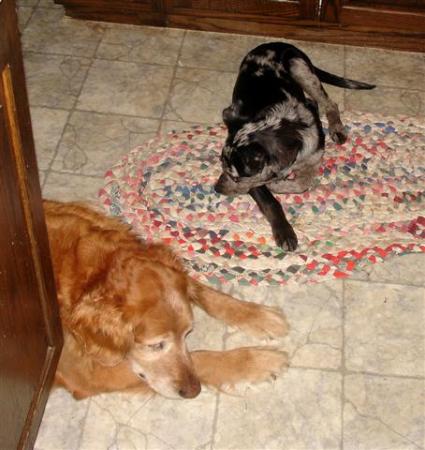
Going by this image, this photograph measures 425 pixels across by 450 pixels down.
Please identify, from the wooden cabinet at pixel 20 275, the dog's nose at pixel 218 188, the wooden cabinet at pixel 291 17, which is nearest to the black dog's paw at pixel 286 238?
the dog's nose at pixel 218 188

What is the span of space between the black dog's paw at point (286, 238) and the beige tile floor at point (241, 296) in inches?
8.8

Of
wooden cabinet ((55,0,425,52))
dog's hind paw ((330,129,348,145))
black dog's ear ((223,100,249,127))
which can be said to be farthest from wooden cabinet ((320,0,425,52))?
black dog's ear ((223,100,249,127))

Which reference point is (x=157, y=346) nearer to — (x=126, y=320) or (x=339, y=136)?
(x=126, y=320)

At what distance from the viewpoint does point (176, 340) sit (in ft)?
8.37

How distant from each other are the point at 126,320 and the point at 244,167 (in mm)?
1238

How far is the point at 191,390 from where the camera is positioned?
2670 mm

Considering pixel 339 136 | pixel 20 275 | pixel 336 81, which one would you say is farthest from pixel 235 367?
pixel 336 81

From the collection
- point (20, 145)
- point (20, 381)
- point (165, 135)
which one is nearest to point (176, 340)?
point (20, 381)

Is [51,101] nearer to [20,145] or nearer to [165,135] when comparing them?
[165,135]

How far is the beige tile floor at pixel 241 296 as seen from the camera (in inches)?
109

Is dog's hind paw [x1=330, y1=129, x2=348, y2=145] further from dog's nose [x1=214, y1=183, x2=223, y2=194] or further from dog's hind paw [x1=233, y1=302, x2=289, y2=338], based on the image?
dog's hind paw [x1=233, y1=302, x2=289, y2=338]

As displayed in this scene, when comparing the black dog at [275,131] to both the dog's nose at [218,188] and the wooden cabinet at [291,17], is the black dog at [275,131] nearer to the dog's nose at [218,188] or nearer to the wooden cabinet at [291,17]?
the dog's nose at [218,188]

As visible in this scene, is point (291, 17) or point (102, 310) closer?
point (102, 310)

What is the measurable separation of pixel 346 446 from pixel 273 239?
3.63 feet
